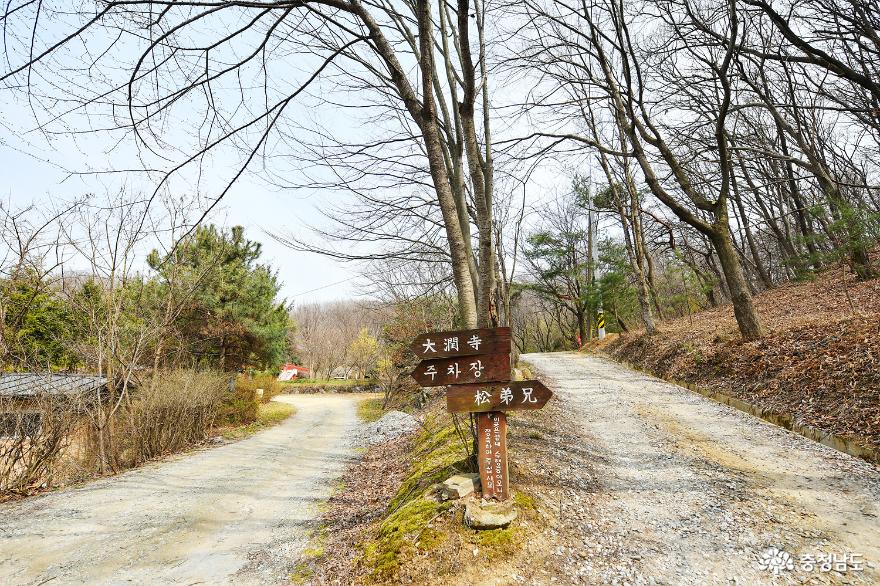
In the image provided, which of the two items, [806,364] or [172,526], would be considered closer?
[172,526]

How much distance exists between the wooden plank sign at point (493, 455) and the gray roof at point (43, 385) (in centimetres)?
731

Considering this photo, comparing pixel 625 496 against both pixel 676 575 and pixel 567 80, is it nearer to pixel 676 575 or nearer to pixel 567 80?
pixel 676 575

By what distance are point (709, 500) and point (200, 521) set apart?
18.3 ft

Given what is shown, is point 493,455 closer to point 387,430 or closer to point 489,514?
point 489,514

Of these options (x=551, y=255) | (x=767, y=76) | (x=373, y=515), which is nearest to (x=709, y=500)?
(x=373, y=515)

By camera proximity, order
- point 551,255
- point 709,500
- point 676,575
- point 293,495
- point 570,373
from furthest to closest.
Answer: point 551,255
point 570,373
point 293,495
point 709,500
point 676,575

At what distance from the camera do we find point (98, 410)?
24.7 feet

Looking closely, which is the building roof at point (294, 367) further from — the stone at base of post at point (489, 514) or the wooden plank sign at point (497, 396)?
the stone at base of post at point (489, 514)

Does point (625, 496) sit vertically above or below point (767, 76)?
below

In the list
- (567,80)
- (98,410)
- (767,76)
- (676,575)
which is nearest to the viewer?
(676,575)

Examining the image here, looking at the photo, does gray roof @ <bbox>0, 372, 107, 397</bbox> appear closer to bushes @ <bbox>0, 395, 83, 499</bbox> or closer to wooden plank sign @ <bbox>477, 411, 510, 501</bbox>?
bushes @ <bbox>0, 395, 83, 499</bbox>

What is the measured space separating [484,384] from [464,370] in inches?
8.5

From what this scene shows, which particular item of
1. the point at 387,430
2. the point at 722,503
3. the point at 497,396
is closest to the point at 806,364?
the point at 722,503

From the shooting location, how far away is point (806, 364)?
6215mm
